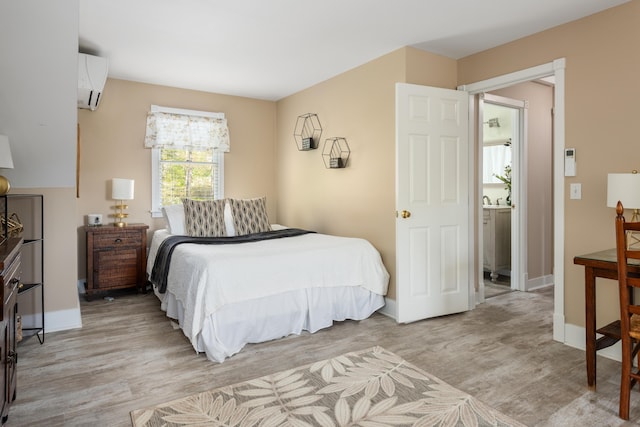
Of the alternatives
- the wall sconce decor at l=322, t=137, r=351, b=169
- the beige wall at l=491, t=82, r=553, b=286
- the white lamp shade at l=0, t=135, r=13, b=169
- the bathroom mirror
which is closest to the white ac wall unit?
the white lamp shade at l=0, t=135, r=13, b=169

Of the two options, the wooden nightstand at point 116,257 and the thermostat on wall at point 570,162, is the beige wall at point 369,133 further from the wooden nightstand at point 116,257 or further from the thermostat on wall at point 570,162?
the wooden nightstand at point 116,257

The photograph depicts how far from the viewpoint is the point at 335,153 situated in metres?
4.55

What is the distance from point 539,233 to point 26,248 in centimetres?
537

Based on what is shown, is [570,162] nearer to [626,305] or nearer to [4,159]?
[626,305]

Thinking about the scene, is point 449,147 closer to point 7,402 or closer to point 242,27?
point 242,27

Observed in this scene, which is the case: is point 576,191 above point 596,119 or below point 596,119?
below

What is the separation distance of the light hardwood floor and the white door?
26cm

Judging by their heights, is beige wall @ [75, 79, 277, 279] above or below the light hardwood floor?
above

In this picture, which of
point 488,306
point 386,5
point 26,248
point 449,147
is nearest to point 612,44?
point 449,147

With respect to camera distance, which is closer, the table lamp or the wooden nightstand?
the table lamp

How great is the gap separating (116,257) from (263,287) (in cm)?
227

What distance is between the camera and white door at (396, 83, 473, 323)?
3.49 m

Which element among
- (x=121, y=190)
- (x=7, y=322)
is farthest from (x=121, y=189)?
(x=7, y=322)

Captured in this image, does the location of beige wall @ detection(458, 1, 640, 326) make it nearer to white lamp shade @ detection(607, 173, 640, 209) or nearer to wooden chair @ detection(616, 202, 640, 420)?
white lamp shade @ detection(607, 173, 640, 209)
